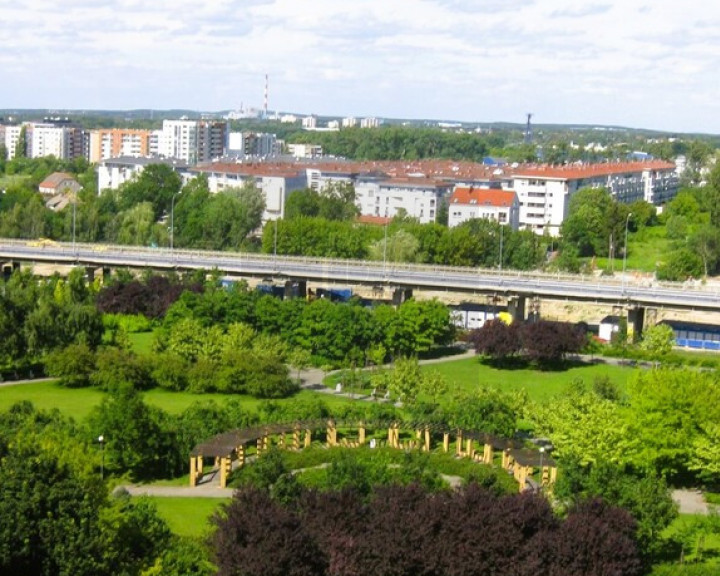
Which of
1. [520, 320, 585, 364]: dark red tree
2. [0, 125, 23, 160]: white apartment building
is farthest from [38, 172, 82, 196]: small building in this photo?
[520, 320, 585, 364]: dark red tree

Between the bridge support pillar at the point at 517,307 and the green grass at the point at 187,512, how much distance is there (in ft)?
84.3

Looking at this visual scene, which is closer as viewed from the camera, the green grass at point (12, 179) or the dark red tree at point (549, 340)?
the dark red tree at point (549, 340)

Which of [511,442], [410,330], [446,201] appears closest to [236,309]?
[410,330]

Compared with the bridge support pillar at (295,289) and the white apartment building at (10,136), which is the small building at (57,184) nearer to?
the bridge support pillar at (295,289)

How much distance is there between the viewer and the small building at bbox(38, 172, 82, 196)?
9086 centimetres

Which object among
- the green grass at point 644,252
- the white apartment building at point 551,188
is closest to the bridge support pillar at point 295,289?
the green grass at point 644,252

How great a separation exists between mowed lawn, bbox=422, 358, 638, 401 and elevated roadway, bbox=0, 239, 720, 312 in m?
7.00

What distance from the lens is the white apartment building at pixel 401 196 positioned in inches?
3100

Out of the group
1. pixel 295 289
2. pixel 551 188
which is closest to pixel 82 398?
pixel 295 289

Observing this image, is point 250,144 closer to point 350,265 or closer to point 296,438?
point 350,265

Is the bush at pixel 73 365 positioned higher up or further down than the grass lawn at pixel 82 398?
higher up

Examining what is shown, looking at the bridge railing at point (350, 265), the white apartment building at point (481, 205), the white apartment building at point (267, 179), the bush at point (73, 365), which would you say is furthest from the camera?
the white apartment building at point (267, 179)

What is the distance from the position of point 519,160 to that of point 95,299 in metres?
75.9

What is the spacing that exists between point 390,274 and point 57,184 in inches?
1926
